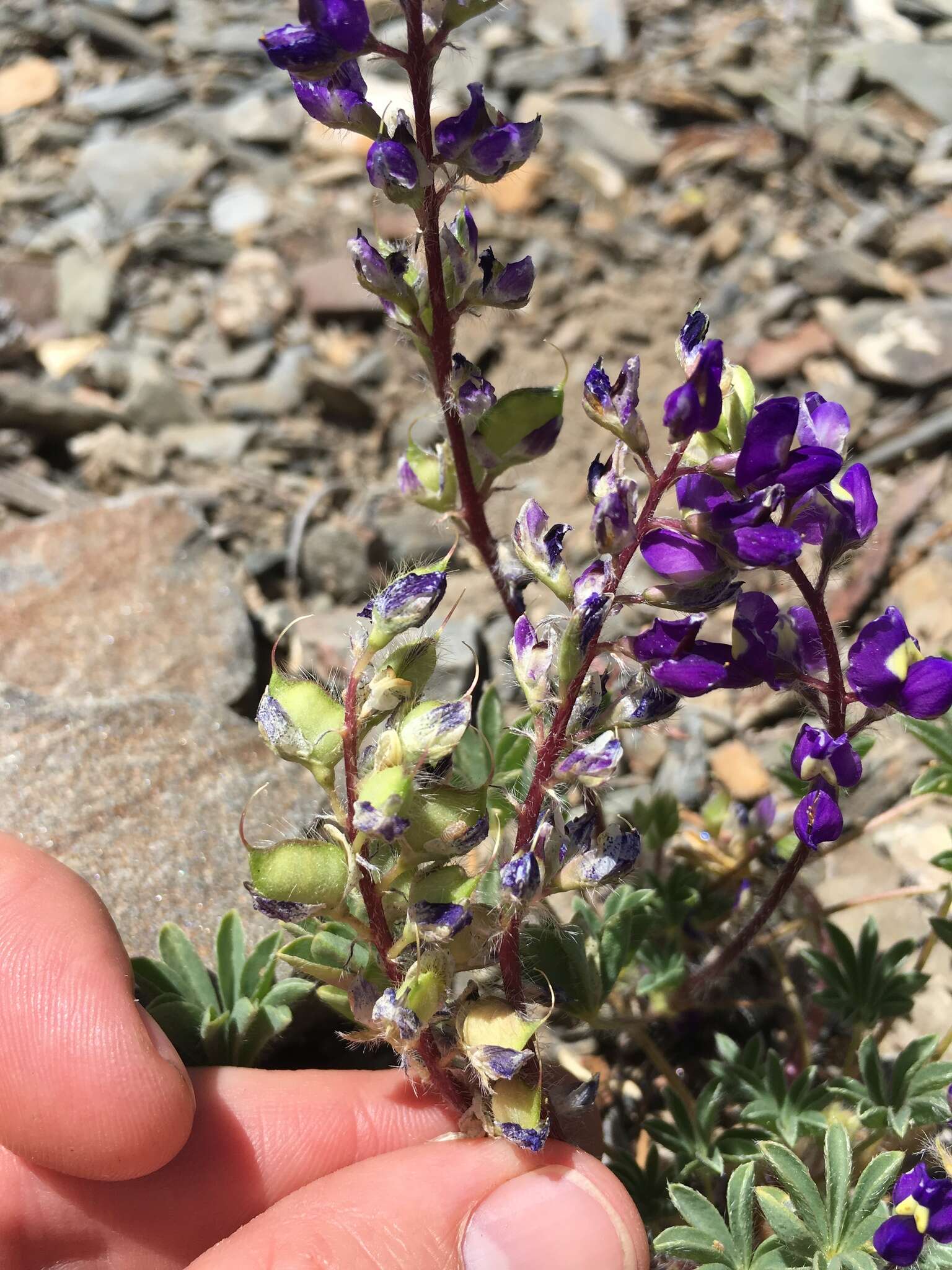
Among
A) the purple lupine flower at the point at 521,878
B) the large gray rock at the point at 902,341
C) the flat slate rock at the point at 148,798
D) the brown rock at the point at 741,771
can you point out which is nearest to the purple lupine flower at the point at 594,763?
the purple lupine flower at the point at 521,878

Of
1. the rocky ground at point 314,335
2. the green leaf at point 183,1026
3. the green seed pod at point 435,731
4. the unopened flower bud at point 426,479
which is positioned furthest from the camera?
the rocky ground at point 314,335

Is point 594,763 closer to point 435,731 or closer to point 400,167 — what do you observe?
point 435,731

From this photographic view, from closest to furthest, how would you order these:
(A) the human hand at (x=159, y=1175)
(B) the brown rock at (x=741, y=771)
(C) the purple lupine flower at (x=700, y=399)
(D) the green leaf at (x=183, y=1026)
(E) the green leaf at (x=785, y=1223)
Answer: (C) the purple lupine flower at (x=700, y=399) → (A) the human hand at (x=159, y=1175) → (E) the green leaf at (x=785, y=1223) → (D) the green leaf at (x=183, y=1026) → (B) the brown rock at (x=741, y=771)

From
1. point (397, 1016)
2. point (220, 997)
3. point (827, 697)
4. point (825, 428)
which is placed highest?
point (825, 428)

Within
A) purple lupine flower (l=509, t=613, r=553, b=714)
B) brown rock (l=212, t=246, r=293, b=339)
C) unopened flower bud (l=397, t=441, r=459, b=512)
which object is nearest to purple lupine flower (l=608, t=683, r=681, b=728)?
purple lupine flower (l=509, t=613, r=553, b=714)

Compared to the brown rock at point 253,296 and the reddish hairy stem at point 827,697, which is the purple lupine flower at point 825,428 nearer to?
the reddish hairy stem at point 827,697

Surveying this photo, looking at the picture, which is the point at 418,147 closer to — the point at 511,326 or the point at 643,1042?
the point at 643,1042

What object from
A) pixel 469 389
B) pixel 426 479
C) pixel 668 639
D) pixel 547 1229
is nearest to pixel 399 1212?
pixel 547 1229
